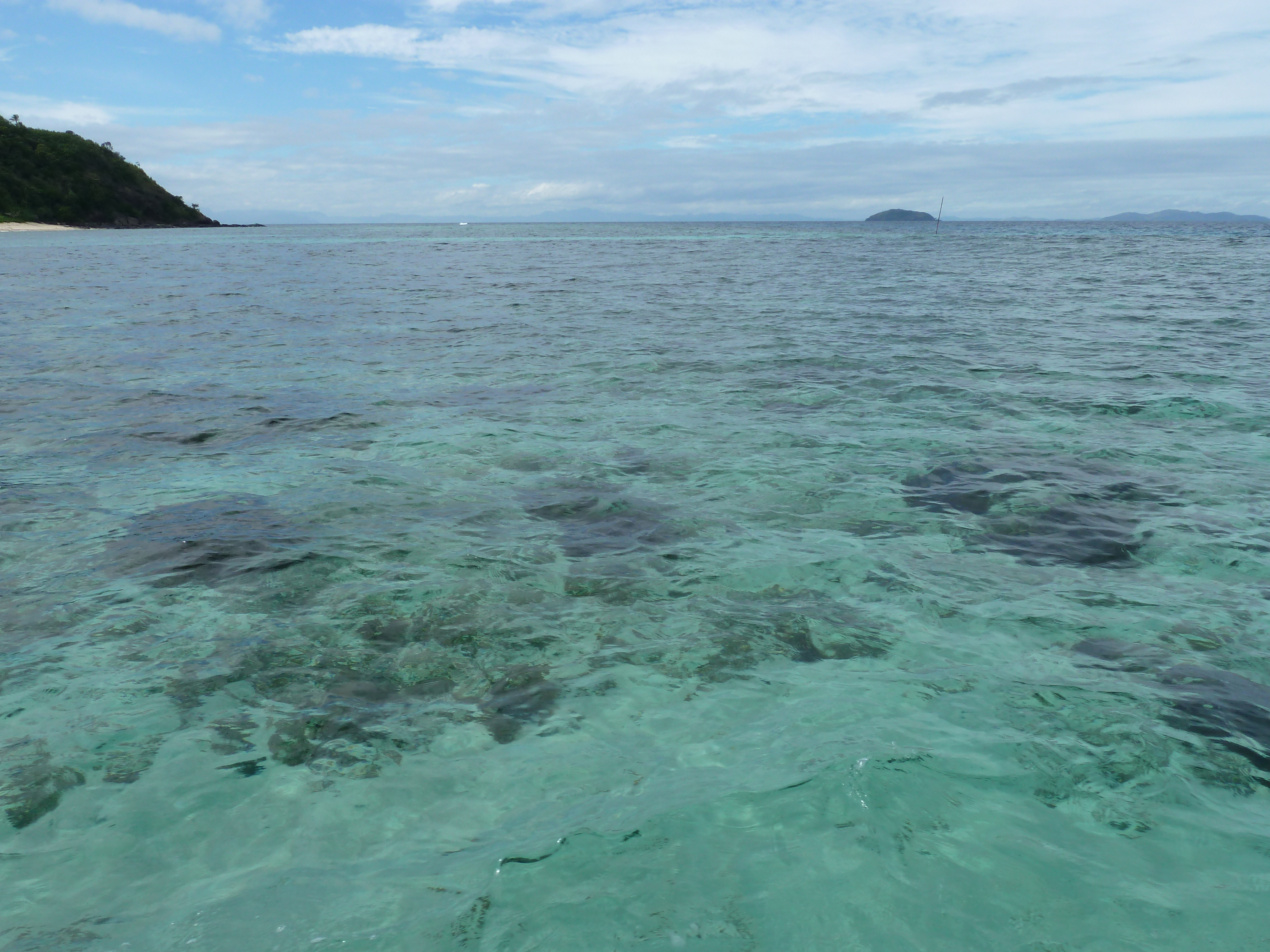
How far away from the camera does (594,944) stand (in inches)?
124

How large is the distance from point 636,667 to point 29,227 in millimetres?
130580

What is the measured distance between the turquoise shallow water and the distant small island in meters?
127

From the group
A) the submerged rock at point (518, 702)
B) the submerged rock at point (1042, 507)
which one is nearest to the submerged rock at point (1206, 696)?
the submerged rock at point (1042, 507)

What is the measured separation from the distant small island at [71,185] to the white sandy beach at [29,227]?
106cm

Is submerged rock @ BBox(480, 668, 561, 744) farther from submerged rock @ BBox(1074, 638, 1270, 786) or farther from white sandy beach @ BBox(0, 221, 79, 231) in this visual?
white sandy beach @ BBox(0, 221, 79, 231)

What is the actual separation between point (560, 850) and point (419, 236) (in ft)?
415

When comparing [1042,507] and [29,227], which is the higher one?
[29,227]

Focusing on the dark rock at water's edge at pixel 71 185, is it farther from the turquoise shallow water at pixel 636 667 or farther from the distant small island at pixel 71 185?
the turquoise shallow water at pixel 636 667

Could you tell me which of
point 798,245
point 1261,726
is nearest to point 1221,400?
point 1261,726

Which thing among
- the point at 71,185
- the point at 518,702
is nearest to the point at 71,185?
the point at 71,185

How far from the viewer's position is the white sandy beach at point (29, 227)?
97.7 meters

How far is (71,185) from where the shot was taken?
4668 inches

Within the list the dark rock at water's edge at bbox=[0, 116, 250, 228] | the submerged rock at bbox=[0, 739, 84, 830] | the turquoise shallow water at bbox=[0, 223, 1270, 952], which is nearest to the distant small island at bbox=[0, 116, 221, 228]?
the dark rock at water's edge at bbox=[0, 116, 250, 228]

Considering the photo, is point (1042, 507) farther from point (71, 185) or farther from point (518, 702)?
point (71, 185)
